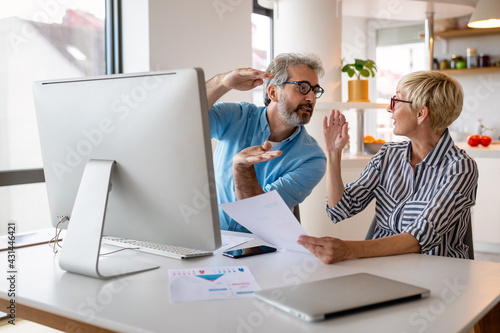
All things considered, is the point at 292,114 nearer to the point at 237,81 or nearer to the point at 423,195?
the point at 237,81

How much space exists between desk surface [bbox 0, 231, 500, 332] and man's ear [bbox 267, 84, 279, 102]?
0.95m

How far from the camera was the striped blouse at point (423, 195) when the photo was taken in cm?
160

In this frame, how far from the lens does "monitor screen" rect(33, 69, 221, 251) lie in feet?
3.75

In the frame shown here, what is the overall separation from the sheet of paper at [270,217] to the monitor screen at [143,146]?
18 centimetres

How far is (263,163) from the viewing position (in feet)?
7.23

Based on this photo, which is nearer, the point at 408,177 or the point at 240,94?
the point at 408,177

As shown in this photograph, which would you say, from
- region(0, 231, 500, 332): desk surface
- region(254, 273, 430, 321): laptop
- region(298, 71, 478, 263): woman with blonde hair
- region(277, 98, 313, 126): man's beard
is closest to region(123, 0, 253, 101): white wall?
region(277, 98, 313, 126): man's beard

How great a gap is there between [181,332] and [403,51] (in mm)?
6568

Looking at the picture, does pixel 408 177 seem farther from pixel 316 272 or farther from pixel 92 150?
pixel 92 150

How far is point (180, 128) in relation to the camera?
115cm

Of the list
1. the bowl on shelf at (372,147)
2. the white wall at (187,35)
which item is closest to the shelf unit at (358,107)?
the bowl on shelf at (372,147)

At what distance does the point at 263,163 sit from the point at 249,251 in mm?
724

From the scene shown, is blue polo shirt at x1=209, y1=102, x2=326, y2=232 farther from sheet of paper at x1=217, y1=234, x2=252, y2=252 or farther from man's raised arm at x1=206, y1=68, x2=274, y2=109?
sheet of paper at x1=217, y1=234, x2=252, y2=252

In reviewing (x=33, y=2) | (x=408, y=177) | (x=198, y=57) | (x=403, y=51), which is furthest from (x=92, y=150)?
(x=403, y=51)
